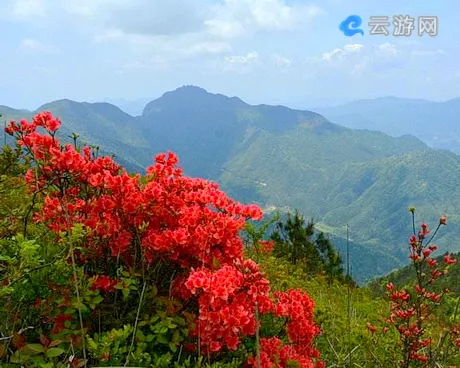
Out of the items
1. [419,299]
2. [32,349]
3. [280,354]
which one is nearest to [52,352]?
Result: [32,349]

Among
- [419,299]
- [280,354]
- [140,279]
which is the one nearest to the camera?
[280,354]

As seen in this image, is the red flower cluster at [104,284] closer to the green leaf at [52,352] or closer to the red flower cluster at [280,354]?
the green leaf at [52,352]

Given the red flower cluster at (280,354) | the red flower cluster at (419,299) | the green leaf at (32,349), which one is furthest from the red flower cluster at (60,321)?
the red flower cluster at (419,299)

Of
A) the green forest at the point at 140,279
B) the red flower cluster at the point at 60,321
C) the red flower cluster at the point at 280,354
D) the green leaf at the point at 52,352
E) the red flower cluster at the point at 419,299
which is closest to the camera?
the green leaf at the point at 52,352

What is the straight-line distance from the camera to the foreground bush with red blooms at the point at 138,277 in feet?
8.21

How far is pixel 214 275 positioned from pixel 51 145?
137 cm

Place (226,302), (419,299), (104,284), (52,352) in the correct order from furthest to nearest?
1. (419,299)
2. (104,284)
3. (226,302)
4. (52,352)

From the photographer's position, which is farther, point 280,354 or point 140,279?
point 140,279

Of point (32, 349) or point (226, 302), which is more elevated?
point (226, 302)

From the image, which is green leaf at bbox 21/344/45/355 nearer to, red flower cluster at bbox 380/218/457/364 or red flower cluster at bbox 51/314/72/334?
red flower cluster at bbox 51/314/72/334

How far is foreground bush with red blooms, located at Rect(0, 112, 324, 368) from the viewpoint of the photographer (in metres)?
2.50

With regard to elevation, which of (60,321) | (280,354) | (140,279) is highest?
(140,279)

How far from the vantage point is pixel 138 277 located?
119 inches

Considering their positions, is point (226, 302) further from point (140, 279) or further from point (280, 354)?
point (140, 279)
